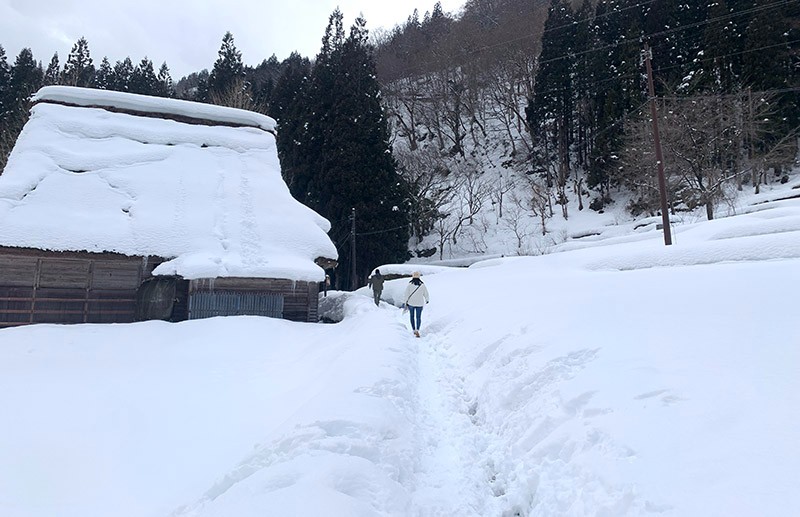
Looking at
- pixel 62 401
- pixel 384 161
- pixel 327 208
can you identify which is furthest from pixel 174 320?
pixel 384 161

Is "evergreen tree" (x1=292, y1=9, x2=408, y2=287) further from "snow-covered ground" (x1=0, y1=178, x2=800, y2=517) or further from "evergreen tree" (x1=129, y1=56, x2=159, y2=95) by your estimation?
"snow-covered ground" (x1=0, y1=178, x2=800, y2=517)

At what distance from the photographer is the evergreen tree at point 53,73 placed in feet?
87.7

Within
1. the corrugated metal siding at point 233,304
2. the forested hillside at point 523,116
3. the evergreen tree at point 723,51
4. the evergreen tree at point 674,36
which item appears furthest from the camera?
the evergreen tree at point 674,36

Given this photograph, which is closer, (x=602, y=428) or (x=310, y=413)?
(x=602, y=428)

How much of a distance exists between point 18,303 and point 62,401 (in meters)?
8.13

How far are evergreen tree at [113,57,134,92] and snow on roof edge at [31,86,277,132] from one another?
2062cm

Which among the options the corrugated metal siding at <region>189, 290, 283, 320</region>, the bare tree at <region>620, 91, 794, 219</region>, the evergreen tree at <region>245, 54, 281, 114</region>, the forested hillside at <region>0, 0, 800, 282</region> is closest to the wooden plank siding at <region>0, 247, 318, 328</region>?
the corrugated metal siding at <region>189, 290, 283, 320</region>

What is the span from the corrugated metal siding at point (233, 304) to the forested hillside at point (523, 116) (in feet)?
36.6

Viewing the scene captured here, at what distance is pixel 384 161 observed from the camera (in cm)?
2778

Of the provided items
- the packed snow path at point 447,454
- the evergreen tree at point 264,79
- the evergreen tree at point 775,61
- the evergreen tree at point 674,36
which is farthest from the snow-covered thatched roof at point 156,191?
the evergreen tree at point 674,36

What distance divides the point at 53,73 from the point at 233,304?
2745 cm

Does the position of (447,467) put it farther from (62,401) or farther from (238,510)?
(62,401)

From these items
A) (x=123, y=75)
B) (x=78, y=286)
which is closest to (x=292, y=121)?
(x=123, y=75)

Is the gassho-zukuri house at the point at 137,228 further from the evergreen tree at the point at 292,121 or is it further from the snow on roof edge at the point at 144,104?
the evergreen tree at the point at 292,121
